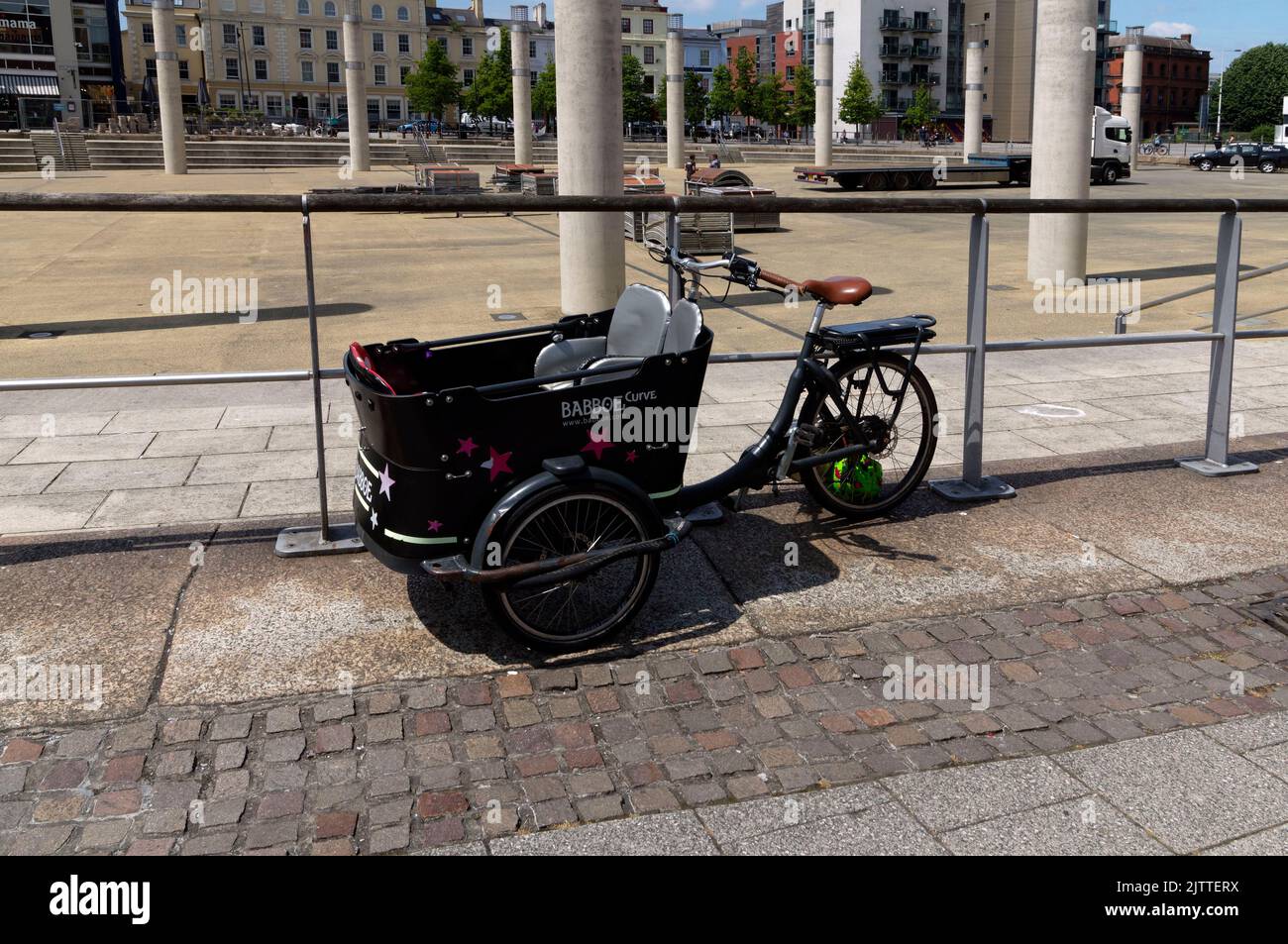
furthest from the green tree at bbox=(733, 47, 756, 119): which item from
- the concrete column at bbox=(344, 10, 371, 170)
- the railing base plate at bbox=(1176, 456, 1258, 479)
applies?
the railing base plate at bbox=(1176, 456, 1258, 479)

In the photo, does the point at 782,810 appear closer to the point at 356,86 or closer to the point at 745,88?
the point at 356,86

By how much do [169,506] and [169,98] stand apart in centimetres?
4025

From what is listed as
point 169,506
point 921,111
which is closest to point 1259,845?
point 169,506

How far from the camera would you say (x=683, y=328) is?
15.3 ft

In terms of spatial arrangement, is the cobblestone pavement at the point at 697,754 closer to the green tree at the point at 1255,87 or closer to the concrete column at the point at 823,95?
the concrete column at the point at 823,95

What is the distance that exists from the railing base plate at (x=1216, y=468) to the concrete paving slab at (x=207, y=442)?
5.38 metres

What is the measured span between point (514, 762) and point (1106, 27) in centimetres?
13478

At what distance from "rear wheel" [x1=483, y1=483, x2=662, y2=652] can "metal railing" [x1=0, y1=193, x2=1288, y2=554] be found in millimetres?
1216

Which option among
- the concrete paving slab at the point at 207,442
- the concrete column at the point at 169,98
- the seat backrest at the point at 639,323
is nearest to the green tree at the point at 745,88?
the concrete column at the point at 169,98

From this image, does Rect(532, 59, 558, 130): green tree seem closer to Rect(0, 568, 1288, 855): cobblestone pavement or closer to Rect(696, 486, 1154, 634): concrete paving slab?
Rect(696, 486, 1154, 634): concrete paving slab

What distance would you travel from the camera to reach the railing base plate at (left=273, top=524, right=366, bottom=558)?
5.21 metres

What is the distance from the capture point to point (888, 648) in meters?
4.43
